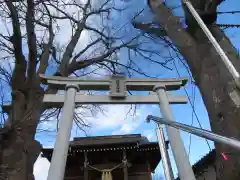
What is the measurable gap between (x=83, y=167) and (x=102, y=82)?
6.55 m

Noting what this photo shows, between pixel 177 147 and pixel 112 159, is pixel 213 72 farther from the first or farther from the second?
pixel 112 159

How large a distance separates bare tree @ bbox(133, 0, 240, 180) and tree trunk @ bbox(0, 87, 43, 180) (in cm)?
327

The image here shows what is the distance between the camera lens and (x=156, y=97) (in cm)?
495

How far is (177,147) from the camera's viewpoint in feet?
13.5

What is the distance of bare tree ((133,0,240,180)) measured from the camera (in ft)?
8.32

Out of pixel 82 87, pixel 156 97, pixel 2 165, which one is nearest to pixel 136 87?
pixel 156 97

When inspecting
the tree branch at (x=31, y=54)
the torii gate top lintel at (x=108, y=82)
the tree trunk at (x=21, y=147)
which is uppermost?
the tree branch at (x=31, y=54)

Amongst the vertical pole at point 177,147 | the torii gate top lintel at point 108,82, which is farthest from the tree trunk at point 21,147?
the vertical pole at point 177,147

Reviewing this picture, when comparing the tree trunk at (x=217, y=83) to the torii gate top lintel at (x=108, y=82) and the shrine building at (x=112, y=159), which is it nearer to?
the torii gate top lintel at (x=108, y=82)

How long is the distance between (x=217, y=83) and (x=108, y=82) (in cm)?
232

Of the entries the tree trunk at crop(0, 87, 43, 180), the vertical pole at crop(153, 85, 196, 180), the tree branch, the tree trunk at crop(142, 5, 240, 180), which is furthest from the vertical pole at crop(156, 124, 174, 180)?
the tree branch

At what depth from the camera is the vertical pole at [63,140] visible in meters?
3.66

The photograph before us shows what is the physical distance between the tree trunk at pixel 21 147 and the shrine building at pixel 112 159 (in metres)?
4.78

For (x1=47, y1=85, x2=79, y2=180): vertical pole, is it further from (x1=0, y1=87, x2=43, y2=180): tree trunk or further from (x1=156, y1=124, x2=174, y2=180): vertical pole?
(x1=156, y1=124, x2=174, y2=180): vertical pole
